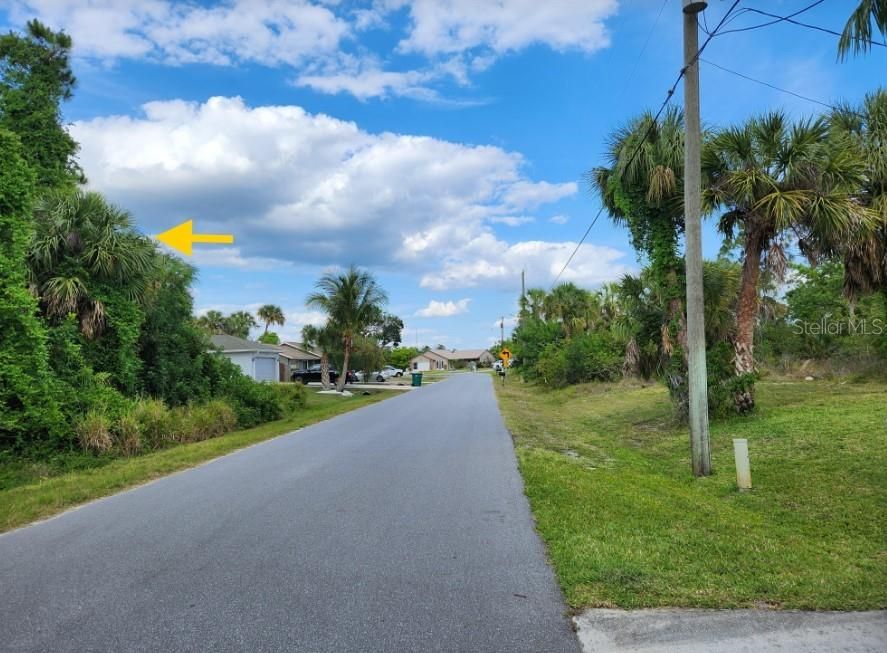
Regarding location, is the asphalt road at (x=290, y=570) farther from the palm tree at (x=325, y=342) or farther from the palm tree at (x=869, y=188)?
the palm tree at (x=325, y=342)

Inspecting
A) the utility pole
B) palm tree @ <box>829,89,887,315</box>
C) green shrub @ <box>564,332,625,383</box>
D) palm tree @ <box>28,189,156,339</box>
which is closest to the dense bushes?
palm tree @ <box>28,189,156,339</box>

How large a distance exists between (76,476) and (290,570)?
287 inches

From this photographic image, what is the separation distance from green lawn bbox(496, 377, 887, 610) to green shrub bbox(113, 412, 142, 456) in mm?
8188

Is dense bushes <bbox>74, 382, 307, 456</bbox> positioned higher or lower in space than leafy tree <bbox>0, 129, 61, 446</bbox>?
lower

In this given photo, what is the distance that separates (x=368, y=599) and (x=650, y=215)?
13412 millimetres

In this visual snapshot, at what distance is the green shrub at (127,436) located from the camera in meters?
13.0

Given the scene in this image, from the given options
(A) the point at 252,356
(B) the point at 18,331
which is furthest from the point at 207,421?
(A) the point at 252,356

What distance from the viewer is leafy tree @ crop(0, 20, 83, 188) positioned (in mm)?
28281

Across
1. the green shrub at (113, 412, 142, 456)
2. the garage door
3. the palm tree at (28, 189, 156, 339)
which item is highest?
the palm tree at (28, 189, 156, 339)

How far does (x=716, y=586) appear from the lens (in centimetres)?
466

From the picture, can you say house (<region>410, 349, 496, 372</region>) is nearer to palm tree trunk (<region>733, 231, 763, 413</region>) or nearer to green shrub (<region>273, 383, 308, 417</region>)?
green shrub (<region>273, 383, 308, 417</region>)

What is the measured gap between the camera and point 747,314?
15062 mm

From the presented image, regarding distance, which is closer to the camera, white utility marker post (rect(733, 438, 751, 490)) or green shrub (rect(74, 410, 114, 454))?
white utility marker post (rect(733, 438, 751, 490))

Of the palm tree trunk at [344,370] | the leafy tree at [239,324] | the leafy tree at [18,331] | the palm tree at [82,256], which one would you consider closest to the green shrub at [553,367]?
the palm tree trunk at [344,370]
